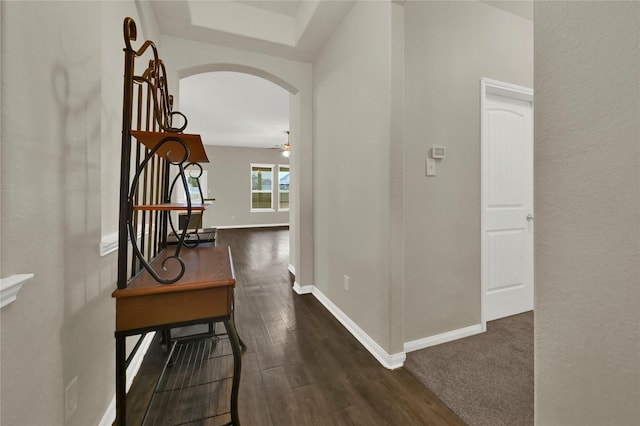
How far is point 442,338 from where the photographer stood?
2.11 meters

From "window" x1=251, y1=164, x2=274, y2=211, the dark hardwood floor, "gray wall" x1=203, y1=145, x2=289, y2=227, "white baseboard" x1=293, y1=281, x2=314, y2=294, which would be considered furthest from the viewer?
"window" x1=251, y1=164, x2=274, y2=211

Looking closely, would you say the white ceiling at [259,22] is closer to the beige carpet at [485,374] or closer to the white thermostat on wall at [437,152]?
the white thermostat on wall at [437,152]

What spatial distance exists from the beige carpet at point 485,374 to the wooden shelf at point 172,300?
1383mm

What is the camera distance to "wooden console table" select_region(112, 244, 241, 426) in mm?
978

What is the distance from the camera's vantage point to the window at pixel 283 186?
10.1m

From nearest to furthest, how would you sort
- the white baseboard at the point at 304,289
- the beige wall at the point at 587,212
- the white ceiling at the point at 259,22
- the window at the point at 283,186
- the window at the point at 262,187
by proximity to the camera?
the beige wall at the point at 587,212, the white ceiling at the point at 259,22, the white baseboard at the point at 304,289, the window at the point at 262,187, the window at the point at 283,186

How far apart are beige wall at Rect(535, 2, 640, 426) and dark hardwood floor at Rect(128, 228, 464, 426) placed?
0.89m

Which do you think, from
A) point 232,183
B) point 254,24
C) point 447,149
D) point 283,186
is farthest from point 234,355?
point 283,186

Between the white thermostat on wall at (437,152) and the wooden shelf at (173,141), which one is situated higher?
the white thermostat on wall at (437,152)

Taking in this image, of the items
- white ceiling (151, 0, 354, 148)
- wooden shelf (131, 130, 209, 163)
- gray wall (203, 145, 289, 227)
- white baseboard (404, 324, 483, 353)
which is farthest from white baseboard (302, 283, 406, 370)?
gray wall (203, 145, 289, 227)

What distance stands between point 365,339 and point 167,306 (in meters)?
1.54

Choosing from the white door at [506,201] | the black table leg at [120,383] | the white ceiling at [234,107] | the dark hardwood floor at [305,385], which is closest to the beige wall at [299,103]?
the dark hardwood floor at [305,385]

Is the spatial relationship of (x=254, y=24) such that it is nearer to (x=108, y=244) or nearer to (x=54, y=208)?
(x=108, y=244)

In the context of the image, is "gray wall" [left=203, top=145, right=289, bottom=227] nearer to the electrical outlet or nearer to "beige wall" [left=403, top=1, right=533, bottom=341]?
"beige wall" [left=403, top=1, right=533, bottom=341]
